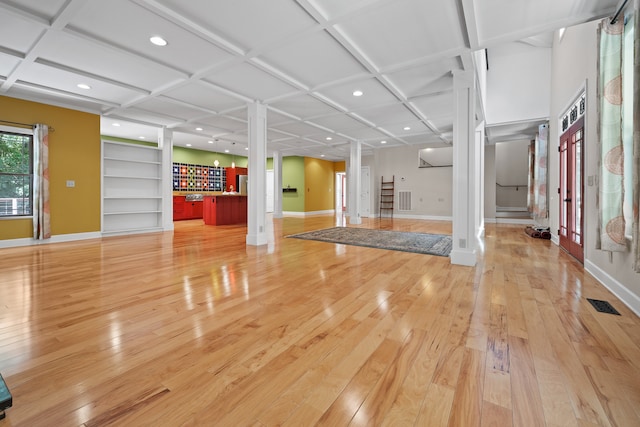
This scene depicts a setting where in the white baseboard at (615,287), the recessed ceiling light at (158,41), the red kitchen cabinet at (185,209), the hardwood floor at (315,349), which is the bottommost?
the hardwood floor at (315,349)

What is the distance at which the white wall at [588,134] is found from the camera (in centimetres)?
245

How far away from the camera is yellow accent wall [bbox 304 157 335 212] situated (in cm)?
1256

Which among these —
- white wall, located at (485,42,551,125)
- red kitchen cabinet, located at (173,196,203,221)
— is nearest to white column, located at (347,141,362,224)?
white wall, located at (485,42,551,125)

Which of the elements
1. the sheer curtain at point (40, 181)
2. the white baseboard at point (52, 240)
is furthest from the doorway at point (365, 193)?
the sheer curtain at point (40, 181)

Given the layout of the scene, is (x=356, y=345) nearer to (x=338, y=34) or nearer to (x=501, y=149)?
(x=338, y=34)

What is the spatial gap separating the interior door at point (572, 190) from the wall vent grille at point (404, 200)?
5.52 metres

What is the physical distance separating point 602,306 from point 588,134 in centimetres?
230

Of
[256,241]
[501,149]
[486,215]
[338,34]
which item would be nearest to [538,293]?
[338,34]

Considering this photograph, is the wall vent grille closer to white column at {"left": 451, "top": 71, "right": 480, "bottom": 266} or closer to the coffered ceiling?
the coffered ceiling

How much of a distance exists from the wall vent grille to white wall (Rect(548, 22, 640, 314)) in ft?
16.4

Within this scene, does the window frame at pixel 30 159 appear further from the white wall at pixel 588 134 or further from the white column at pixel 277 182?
the white wall at pixel 588 134

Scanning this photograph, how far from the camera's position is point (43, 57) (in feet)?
11.5

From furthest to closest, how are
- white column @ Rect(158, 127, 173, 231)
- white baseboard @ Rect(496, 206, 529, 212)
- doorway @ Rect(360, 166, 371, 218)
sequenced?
1. doorway @ Rect(360, 166, 371, 218)
2. white baseboard @ Rect(496, 206, 529, 212)
3. white column @ Rect(158, 127, 173, 231)

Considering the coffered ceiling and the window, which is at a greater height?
the coffered ceiling
